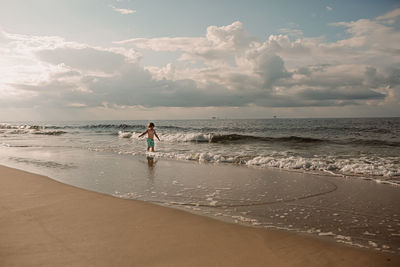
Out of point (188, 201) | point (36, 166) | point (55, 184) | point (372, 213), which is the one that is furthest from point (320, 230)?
point (36, 166)

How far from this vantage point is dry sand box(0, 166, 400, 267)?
299 cm

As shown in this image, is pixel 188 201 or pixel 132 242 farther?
pixel 188 201

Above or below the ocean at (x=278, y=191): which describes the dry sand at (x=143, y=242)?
above

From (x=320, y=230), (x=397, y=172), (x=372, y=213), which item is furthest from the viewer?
(x=397, y=172)

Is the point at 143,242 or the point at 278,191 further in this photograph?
the point at 278,191

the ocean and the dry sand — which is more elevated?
the dry sand

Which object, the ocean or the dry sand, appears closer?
the dry sand

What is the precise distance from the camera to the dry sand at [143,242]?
299 centimetres

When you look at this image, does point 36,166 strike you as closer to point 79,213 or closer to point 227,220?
point 79,213

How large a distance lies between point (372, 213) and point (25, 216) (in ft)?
20.3

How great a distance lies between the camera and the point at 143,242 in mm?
3434

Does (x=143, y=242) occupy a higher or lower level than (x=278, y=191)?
higher

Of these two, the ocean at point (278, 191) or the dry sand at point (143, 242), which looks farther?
the ocean at point (278, 191)

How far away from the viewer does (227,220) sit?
4.62m
